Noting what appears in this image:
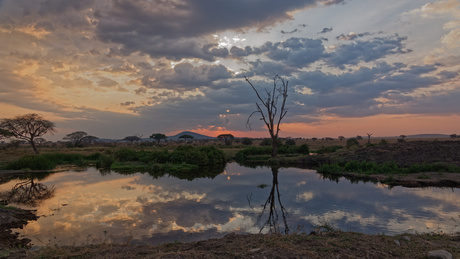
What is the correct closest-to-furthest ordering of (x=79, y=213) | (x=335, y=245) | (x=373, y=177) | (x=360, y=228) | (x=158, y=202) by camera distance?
(x=335, y=245)
(x=360, y=228)
(x=79, y=213)
(x=158, y=202)
(x=373, y=177)

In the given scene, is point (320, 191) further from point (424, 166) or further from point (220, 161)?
point (220, 161)

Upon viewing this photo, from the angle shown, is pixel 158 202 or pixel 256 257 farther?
pixel 158 202

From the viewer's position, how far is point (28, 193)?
15.1 metres

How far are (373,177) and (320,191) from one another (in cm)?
667

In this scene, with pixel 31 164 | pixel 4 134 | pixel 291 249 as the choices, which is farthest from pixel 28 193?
pixel 4 134

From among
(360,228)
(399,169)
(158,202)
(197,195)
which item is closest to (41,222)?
(158,202)

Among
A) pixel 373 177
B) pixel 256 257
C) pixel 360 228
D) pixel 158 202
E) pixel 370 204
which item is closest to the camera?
pixel 256 257

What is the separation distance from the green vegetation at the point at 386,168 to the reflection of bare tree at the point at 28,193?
2049 cm

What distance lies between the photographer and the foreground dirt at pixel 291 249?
5.05m

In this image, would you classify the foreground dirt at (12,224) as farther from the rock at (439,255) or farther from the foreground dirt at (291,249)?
the rock at (439,255)

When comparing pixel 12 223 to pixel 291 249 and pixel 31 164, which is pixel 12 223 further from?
pixel 31 164

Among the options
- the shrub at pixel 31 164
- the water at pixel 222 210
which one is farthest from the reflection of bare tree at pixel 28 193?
the shrub at pixel 31 164

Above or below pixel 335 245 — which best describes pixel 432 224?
below

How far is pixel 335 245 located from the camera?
5559 millimetres
